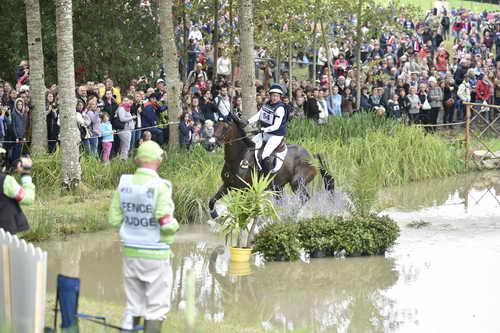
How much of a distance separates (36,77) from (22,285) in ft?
44.9

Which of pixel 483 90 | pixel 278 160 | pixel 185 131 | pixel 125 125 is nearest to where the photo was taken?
pixel 278 160

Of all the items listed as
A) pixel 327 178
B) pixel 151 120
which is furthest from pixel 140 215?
pixel 151 120

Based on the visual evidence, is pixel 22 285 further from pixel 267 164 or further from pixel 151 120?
pixel 151 120

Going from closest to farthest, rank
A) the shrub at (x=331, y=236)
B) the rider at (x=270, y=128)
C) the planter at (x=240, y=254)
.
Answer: the planter at (x=240, y=254)
the shrub at (x=331, y=236)
the rider at (x=270, y=128)

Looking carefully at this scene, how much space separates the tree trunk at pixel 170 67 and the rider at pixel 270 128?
5291mm

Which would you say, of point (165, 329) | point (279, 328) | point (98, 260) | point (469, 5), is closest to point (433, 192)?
point (98, 260)

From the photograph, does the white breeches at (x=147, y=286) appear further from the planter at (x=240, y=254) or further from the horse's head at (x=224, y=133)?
the horse's head at (x=224, y=133)

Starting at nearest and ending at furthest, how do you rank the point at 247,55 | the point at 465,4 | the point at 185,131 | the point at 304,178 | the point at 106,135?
the point at 304,178 → the point at 106,135 → the point at 247,55 → the point at 185,131 → the point at 465,4

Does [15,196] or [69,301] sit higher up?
[15,196]

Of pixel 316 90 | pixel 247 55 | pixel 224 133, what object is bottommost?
pixel 224 133

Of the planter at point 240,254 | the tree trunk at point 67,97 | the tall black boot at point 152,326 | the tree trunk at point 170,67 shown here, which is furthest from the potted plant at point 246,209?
the tree trunk at point 170,67

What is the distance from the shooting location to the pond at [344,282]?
12.6 metres

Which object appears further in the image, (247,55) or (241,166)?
(247,55)

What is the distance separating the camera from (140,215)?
363 inches
